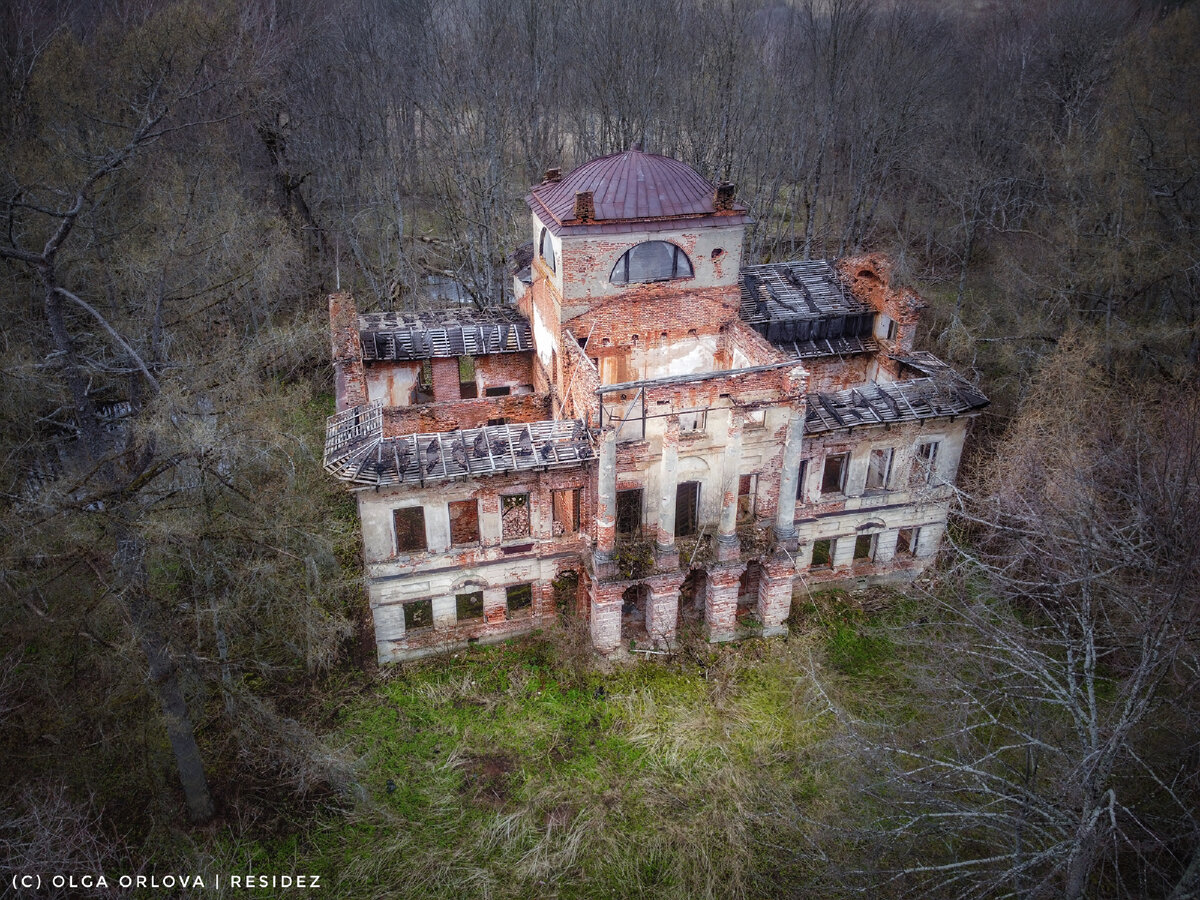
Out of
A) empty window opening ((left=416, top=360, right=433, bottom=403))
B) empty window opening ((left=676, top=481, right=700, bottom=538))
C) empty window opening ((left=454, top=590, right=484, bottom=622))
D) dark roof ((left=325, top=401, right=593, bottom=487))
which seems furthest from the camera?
empty window opening ((left=416, top=360, right=433, bottom=403))

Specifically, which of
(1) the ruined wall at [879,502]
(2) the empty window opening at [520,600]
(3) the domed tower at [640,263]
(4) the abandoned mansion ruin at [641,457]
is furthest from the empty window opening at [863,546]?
(2) the empty window opening at [520,600]

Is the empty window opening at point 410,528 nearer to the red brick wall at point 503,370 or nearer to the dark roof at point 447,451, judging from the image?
the dark roof at point 447,451

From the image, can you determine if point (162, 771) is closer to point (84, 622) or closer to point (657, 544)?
point (84, 622)

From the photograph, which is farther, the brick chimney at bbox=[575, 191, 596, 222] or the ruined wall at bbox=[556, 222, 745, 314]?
the ruined wall at bbox=[556, 222, 745, 314]

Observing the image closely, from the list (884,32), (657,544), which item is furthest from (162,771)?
(884,32)

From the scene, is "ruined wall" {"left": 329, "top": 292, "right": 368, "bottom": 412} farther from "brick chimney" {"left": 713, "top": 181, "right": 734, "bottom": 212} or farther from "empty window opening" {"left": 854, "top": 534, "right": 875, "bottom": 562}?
"empty window opening" {"left": 854, "top": 534, "right": 875, "bottom": 562}

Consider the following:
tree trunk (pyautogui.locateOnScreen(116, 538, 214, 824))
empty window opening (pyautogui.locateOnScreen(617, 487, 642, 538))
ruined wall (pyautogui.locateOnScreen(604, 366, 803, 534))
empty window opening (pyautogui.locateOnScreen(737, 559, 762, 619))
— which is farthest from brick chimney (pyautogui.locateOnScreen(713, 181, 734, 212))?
tree trunk (pyautogui.locateOnScreen(116, 538, 214, 824))

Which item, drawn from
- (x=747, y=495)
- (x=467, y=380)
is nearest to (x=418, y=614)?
(x=467, y=380)
